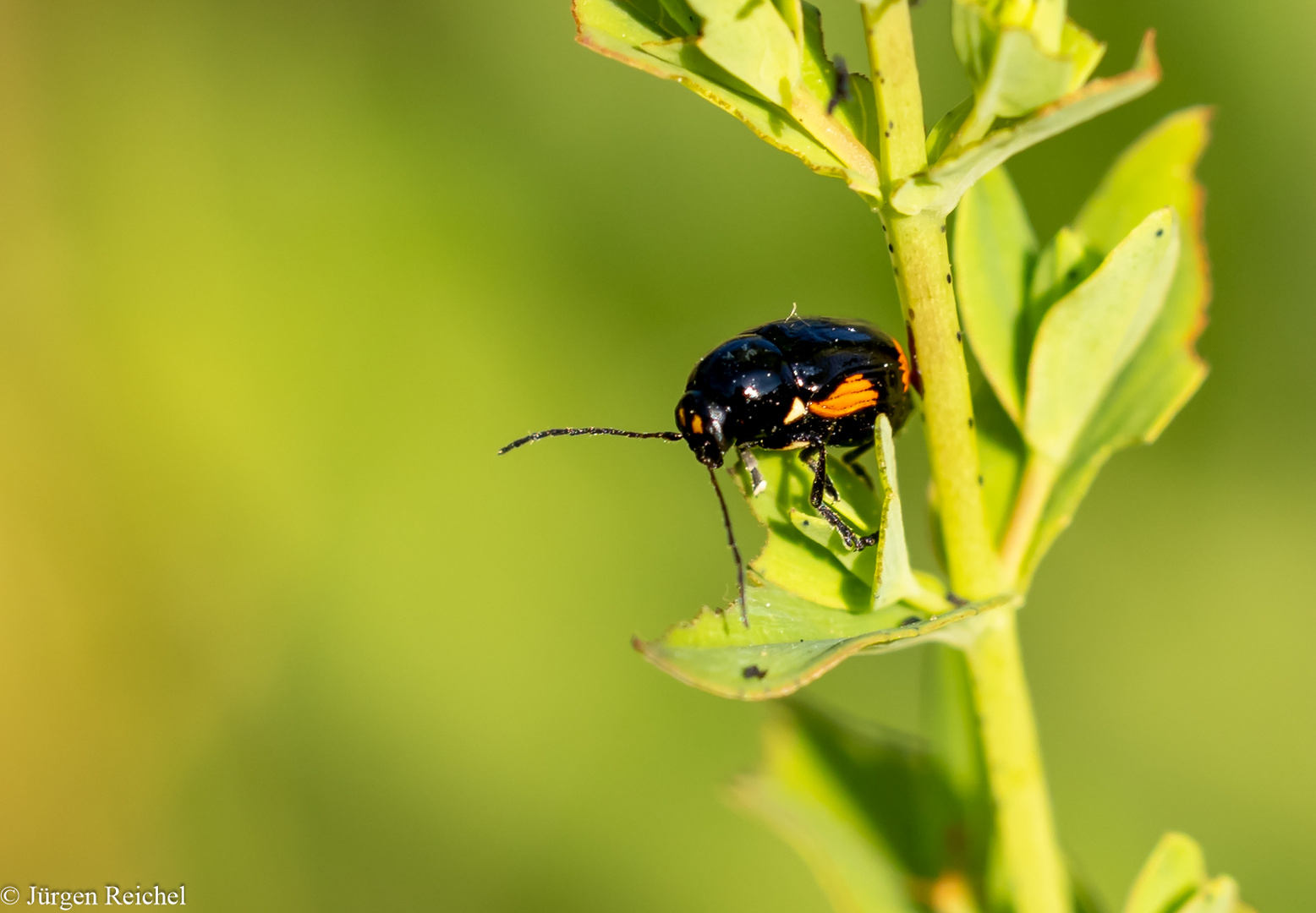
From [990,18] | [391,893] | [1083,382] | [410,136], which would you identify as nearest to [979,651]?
[1083,382]

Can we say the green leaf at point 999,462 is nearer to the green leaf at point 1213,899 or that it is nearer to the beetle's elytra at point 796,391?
the beetle's elytra at point 796,391

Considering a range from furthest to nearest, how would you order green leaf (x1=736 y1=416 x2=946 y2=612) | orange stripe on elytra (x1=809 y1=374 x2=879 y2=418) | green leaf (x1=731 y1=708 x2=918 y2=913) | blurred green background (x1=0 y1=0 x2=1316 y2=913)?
blurred green background (x1=0 y1=0 x2=1316 y2=913) < orange stripe on elytra (x1=809 y1=374 x2=879 y2=418) < green leaf (x1=731 y1=708 x2=918 y2=913) < green leaf (x1=736 y1=416 x2=946 y2=612)

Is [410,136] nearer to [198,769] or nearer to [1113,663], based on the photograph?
[198,769]

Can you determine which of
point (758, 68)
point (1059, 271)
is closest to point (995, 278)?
point (1059, 271)

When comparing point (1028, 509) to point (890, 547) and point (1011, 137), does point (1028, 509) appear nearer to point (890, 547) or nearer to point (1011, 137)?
point (890, 547)

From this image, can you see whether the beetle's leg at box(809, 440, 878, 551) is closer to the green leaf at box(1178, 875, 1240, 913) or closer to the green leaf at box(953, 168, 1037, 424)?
the green leaf at box(953, 168, 1037, 424)

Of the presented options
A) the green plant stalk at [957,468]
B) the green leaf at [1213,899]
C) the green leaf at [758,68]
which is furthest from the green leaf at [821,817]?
the green leaf at [758,68]

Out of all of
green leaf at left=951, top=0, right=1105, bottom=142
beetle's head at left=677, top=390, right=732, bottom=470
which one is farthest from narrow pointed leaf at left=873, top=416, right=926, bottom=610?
beetle's head at left=677, top=390, right=732, bottom=470
